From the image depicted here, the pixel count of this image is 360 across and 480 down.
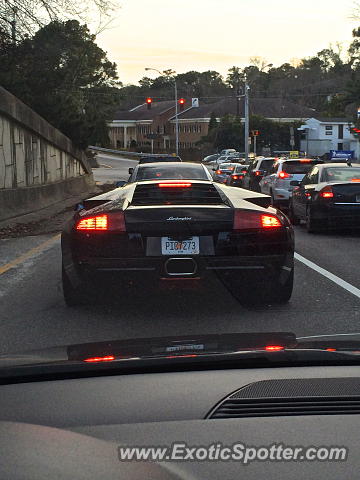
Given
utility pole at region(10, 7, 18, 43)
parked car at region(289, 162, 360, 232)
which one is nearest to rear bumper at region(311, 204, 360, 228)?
parked car at region(289, 162, 360, 232)

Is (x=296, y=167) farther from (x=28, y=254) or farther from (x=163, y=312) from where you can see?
(x=163, y=312)

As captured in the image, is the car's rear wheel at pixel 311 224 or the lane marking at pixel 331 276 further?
the car's rear wheel at pixel 311 224

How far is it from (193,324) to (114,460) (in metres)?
4.31

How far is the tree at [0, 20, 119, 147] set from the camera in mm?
22578

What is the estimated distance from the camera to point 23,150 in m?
20.5

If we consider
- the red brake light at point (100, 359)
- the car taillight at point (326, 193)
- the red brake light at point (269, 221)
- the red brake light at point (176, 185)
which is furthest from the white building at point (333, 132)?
the red brake light at point (100, 359)

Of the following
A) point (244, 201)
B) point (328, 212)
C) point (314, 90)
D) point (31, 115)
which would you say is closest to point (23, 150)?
point (31, 115)

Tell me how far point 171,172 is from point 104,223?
4.91 m

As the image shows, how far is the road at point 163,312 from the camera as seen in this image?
604cm

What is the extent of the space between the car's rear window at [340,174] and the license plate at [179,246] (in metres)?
9.01

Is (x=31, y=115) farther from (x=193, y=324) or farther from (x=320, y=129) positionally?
(x=320, y=129)

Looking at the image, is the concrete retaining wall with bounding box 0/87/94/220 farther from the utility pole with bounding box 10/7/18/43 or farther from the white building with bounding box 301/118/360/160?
the white building with bounding box 301/118/360/160

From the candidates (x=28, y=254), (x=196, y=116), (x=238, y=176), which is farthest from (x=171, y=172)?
(x=196, y=116)

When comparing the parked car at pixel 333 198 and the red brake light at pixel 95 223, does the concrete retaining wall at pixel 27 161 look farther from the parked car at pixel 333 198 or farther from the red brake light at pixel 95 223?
the red brake light at pixel 95 223
